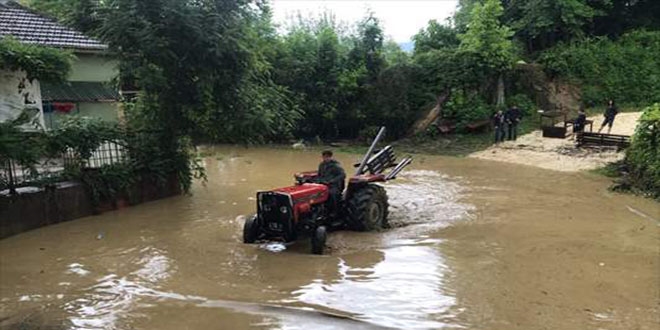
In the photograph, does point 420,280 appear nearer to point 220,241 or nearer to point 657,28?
point 220,241

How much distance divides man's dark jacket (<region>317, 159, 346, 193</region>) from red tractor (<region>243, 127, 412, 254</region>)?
172mm

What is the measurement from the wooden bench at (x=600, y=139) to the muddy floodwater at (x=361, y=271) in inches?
257

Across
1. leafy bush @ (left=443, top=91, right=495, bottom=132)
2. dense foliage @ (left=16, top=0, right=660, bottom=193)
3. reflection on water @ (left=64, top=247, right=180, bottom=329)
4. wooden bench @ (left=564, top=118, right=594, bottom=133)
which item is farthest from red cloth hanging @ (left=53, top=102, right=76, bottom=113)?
wooden bench @ (left=564, top=118, right=594, bottom=133)

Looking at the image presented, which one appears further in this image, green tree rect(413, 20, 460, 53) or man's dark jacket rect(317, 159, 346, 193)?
green tree rect(413, 20, 460, 53)

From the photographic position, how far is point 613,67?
26.4 m

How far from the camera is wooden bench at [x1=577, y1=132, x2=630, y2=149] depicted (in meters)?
18.3

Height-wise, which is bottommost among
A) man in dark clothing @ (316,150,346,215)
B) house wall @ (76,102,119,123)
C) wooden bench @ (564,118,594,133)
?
man in dark clothing @ (316,150,346,215)

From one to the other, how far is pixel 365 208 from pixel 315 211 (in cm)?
103

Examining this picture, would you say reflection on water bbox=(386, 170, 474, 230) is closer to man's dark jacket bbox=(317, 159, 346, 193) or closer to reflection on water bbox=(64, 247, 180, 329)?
man's dark jacket bbox=(317, 159, 346, 193)

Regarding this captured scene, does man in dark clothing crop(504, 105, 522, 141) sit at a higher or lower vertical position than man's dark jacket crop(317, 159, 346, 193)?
higher

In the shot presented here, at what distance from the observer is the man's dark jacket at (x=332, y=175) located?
28.5 ft

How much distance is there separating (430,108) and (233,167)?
36.8ft

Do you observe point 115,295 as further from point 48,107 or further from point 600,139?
point 600,139

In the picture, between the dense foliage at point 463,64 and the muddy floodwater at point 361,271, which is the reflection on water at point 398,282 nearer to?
the muddy floodwater at point 361,271
